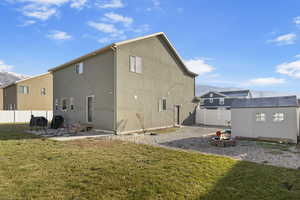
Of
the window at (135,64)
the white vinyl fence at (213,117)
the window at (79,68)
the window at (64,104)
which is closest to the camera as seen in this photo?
the window at (135,64)

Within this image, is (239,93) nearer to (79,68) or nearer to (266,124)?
(266,124)

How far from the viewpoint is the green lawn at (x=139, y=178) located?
3170mm

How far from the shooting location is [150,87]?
13180 millimetres

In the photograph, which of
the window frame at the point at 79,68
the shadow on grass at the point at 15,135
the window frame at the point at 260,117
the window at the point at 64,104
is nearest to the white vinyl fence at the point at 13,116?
the window at the point at 64,104

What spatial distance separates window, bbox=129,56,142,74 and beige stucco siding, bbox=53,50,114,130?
143 centimetres

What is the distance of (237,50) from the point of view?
1477cm

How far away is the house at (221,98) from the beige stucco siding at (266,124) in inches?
1216

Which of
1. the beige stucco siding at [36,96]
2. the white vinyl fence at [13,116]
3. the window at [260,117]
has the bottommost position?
the white vinyl fence at [13,116]

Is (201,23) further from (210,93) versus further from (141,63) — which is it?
(210,93)

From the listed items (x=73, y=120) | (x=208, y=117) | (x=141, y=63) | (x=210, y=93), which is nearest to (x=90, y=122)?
(x=73, y=120)

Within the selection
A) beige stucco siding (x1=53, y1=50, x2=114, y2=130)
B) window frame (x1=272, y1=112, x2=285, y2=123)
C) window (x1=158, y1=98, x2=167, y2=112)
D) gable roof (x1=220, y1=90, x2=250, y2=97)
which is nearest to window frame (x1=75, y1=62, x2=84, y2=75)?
beige stucco siding (x1=53, y1=50, x2=114, y2=130)

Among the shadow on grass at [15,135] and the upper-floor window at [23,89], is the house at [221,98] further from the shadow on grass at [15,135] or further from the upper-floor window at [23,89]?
the shadow on grass at [15,135]

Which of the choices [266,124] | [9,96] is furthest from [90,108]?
[9,96]

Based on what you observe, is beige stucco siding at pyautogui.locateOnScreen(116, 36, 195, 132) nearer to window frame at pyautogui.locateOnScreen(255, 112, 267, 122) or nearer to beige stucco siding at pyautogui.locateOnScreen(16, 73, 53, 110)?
window frame at pyautogui.locateOnScreen(255, 112, 267, 122)
